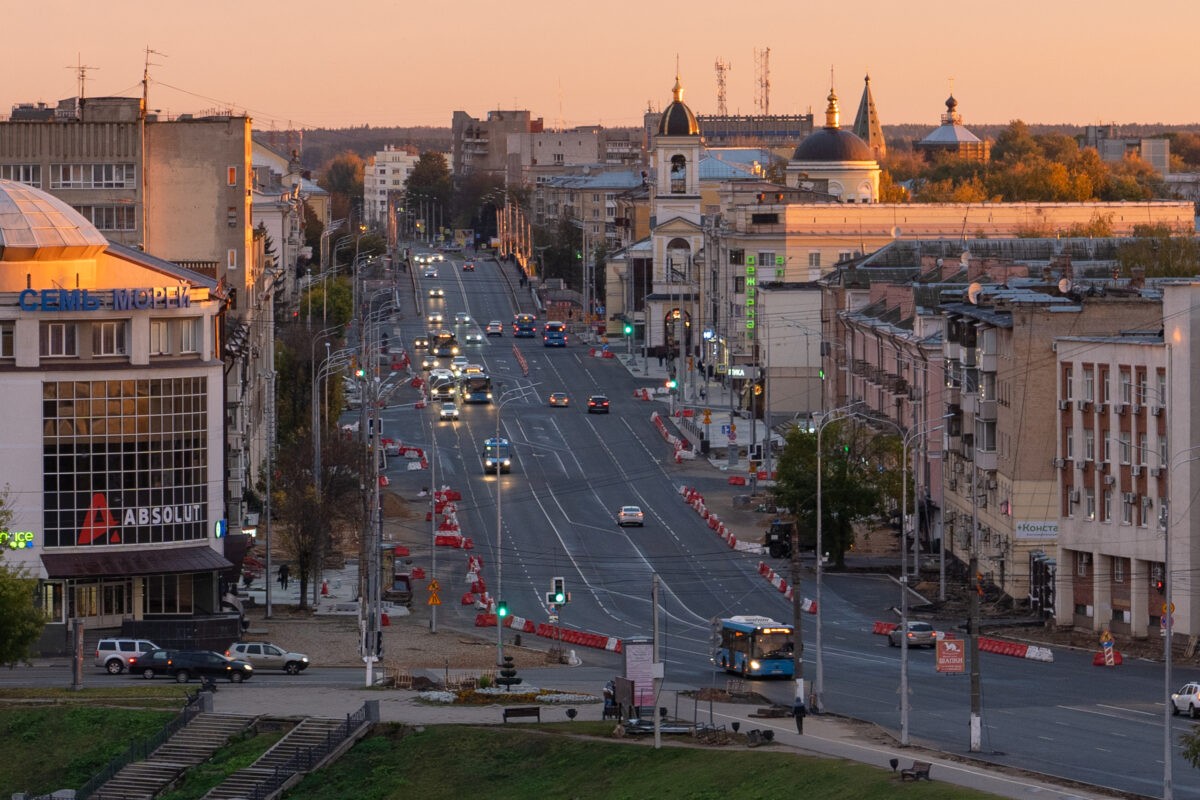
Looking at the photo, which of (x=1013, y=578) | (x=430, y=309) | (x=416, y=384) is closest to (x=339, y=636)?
(x=1013, y=578)

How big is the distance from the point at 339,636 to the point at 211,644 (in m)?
5.78

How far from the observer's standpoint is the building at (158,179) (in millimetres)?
103500

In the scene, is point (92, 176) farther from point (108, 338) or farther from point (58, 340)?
point (58, 340)

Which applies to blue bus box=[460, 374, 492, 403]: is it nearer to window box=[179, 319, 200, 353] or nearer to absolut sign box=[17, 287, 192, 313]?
window box=[179, 319, 200, 353]

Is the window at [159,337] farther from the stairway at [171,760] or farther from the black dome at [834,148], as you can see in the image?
the black dome at [834,148]

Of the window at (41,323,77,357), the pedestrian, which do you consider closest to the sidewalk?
the pedestrian

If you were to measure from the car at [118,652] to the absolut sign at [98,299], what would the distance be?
1223 cm

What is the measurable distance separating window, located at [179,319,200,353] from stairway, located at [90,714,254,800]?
2186cm

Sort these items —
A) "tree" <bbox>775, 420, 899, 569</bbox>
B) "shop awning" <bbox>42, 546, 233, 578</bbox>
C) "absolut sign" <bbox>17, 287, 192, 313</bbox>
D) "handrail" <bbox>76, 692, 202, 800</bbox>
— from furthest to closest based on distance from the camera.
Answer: "tree" <bbox>775, 420, 899, 569</bbox>
"absolut sign" <bbox>17, 287, 192, 313</bbox>
"shop awning" <bbox>42, 546, 233, 578</bbox>
"handrail" <bbox>76, 692, 202, 800</bbox>

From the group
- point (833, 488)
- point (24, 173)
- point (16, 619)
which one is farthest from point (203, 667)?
point (24, 173)

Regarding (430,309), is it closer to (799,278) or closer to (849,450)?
(799,278)

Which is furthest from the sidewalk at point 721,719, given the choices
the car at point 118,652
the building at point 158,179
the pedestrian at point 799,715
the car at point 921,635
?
the building at point 158,179

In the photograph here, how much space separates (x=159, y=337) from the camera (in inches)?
3155

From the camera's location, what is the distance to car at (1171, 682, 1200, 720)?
58875 millimetres
